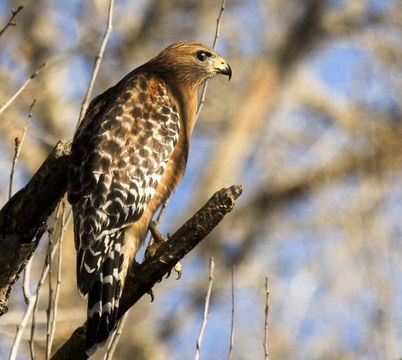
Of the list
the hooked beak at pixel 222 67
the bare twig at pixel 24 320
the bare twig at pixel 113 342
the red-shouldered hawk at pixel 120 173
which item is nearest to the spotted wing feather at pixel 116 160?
the red-shouldered hawk at pixel 120 173

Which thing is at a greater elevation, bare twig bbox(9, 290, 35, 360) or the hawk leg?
the hawk leg

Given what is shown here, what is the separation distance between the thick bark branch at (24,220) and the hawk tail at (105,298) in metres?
0.34

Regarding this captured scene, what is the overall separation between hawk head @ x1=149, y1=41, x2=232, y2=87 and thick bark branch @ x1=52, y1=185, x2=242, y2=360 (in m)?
2.19

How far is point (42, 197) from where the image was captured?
15.1ft

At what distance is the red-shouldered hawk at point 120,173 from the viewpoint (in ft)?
15.8

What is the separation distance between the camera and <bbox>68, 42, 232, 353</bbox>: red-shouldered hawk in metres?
4.80

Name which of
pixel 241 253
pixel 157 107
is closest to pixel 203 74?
pixel 157 107

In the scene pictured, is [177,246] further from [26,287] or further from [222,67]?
[222,67]

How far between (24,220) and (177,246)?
0.70 meters

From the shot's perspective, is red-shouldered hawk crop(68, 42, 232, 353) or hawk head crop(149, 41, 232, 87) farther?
hawk head crop(149, 41, 232, 87)

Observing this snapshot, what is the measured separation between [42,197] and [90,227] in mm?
415

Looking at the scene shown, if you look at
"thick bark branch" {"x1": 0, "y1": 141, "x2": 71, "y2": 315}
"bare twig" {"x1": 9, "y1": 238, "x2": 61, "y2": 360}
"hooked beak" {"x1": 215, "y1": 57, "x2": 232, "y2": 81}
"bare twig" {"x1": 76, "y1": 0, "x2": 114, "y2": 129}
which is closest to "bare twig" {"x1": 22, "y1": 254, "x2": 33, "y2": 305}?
"bare twig" {"x1": 9, "y1": 238, "x2": 61, "y2": 360}

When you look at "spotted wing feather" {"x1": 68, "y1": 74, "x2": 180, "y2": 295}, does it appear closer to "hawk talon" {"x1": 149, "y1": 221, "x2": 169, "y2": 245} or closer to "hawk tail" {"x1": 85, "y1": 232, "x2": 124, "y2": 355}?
"hawk tail" {"x1": 85, "y1": 232, "x2": 124, "y2": 355}

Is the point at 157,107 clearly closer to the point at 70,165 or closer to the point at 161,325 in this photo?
the point at 70,165
